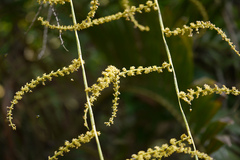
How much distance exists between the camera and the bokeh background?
3.67ft

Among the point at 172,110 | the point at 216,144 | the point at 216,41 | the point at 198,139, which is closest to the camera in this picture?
the point at 216,144

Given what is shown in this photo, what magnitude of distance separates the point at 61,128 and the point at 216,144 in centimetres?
114

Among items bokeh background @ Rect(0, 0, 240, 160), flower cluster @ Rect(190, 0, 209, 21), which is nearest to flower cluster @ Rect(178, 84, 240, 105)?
bokeh background @ Rect(0, 0, 240, 160)

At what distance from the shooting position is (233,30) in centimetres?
144

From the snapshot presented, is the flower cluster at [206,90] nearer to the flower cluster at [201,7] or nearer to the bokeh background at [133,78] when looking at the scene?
the bokeh background at [133,78]

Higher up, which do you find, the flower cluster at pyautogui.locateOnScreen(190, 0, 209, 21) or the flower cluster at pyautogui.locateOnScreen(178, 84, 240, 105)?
the flower cluster at pyautogui.locateOnScreen(190, 0, 209, 21)

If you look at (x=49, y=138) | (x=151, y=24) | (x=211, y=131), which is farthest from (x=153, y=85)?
(x=49, y=138)

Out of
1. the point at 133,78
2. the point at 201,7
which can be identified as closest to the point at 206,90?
the point at 201,7

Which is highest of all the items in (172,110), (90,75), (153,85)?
(90,75)

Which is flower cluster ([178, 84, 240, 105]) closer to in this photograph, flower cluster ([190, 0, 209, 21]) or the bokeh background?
the bokeh background

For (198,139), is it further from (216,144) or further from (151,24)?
(151,24)

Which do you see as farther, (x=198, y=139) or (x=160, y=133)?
(x=160, y=133)

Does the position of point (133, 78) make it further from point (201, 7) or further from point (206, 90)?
point (206, 90)

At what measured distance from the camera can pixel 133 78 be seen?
1.46m
